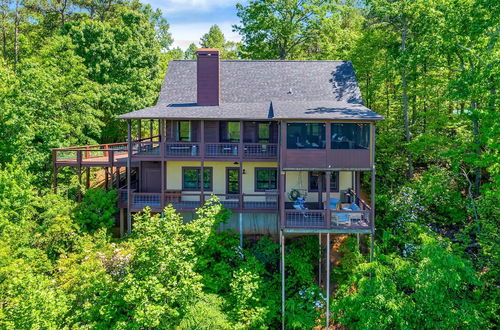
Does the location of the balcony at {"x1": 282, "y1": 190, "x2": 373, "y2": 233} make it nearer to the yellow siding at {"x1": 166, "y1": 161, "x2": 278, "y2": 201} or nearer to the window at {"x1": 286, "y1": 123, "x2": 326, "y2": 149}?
the window at {"x1": 286, "y1": 123, "x2": 326, "y2": 149}

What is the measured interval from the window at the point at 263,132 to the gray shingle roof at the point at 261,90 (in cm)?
104

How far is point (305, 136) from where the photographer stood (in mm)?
17469

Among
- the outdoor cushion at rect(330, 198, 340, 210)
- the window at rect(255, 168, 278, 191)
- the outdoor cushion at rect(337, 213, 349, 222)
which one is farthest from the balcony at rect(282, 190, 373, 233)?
the window at rect(255, 168, 278, 191)

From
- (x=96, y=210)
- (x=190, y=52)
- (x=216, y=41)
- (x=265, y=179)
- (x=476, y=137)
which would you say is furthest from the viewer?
(x=190, y=52)

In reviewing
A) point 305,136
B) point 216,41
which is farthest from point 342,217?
point 216,41

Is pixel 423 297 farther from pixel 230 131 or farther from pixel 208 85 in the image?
Answer: pixel 208 85

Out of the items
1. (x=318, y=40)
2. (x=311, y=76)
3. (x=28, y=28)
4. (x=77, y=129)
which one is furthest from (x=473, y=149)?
(x=28, y=28)

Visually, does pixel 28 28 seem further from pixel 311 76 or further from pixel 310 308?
pixel 310 308

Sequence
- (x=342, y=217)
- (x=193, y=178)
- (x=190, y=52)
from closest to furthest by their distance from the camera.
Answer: (x=342, y=217)
(x=193, y=178)
(x=190, y=52)

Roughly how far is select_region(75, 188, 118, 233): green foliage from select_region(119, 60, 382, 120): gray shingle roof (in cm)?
466

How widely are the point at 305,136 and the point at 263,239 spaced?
18.8ft

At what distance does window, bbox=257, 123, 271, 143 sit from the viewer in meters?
19.8

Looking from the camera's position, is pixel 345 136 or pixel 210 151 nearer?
pixel 345 136

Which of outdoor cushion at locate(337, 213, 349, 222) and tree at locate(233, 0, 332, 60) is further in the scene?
tree at locate(233, 0, 332, 60)
